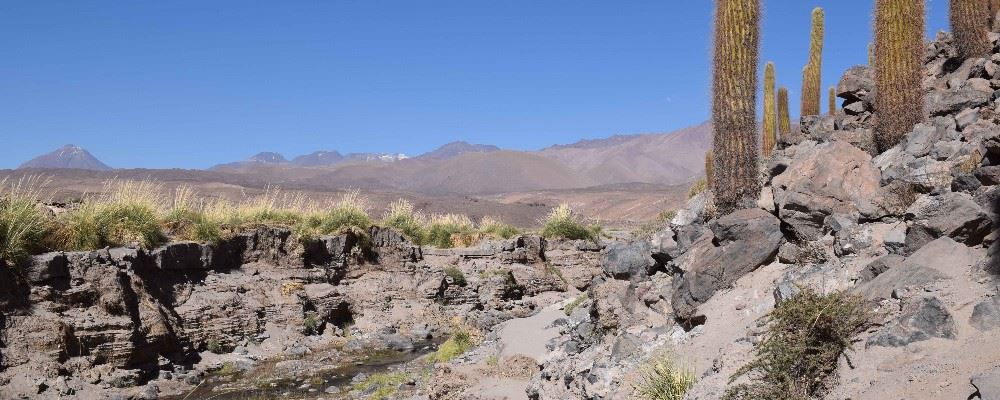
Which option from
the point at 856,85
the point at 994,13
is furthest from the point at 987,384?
the point at 994,13

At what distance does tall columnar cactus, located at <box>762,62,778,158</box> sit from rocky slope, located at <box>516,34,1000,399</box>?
5.75 meters

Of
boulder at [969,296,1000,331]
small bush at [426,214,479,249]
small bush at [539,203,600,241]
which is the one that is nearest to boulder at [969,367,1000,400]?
boulder at [969,296,1000,331]

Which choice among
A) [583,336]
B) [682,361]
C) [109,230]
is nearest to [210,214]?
[109,230]

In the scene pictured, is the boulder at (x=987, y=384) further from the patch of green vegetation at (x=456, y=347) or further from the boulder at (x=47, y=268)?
the boulder at (x=47, y=268)

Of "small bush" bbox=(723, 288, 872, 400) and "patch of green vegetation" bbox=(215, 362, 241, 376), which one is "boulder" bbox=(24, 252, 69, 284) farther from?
"small bush" bbox=(723, 288, 872, 400)

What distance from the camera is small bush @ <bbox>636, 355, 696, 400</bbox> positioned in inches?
214

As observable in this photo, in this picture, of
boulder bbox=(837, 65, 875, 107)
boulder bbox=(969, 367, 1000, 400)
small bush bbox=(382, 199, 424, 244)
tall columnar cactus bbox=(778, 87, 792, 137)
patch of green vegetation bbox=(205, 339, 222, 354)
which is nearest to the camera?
boulder bbox=(969, 367, 1000, 400)

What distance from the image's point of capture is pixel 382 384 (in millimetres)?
→ 11195

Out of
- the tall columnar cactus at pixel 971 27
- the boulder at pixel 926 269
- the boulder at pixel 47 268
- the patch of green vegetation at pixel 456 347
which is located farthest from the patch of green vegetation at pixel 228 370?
the tall columnar cactus at pixel 971 27

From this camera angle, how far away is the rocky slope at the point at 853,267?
4281 millimetres

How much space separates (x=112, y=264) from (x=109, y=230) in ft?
3.46

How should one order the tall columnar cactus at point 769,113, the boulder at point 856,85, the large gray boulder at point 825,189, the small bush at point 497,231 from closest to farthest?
the large gray boulder at point 825,189 < the boulder at point 856,85 < the tall columnar cactus at point 769,113 < the small bush at point 497,231

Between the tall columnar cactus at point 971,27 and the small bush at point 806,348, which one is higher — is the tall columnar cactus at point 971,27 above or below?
above

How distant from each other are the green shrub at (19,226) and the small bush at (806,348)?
1127cm
